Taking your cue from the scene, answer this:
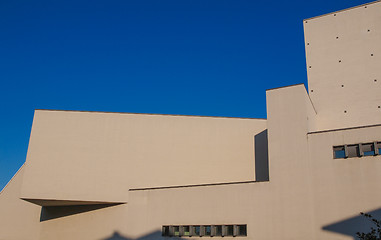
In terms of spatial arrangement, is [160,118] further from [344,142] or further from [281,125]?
[344,142]

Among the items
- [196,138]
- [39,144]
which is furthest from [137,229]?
[39,144]

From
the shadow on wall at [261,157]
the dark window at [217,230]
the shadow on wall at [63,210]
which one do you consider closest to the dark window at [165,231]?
the dark window at [217,230]

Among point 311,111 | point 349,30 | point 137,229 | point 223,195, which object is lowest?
point 137,229

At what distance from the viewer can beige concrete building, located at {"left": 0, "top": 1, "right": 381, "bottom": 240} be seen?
64.4 feet

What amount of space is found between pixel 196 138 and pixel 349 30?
1261 cm

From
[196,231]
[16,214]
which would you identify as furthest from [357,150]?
[16,214]

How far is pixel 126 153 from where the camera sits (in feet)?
85.6

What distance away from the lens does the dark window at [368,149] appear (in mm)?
18172

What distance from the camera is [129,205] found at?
24.5 meters

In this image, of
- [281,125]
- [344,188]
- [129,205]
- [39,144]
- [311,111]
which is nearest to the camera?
[344,188]

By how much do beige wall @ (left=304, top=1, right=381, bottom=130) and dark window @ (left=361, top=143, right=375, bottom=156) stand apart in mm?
5083

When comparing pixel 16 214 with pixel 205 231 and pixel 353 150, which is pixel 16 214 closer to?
pixel 205 231

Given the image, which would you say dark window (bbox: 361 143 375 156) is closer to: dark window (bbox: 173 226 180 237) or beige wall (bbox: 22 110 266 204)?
beige wall (bbox: 22 110 266 204)

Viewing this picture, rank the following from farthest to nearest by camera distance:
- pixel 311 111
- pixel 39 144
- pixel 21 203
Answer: pixel 21 203 < pixel 39 144 < pixel 311 111
